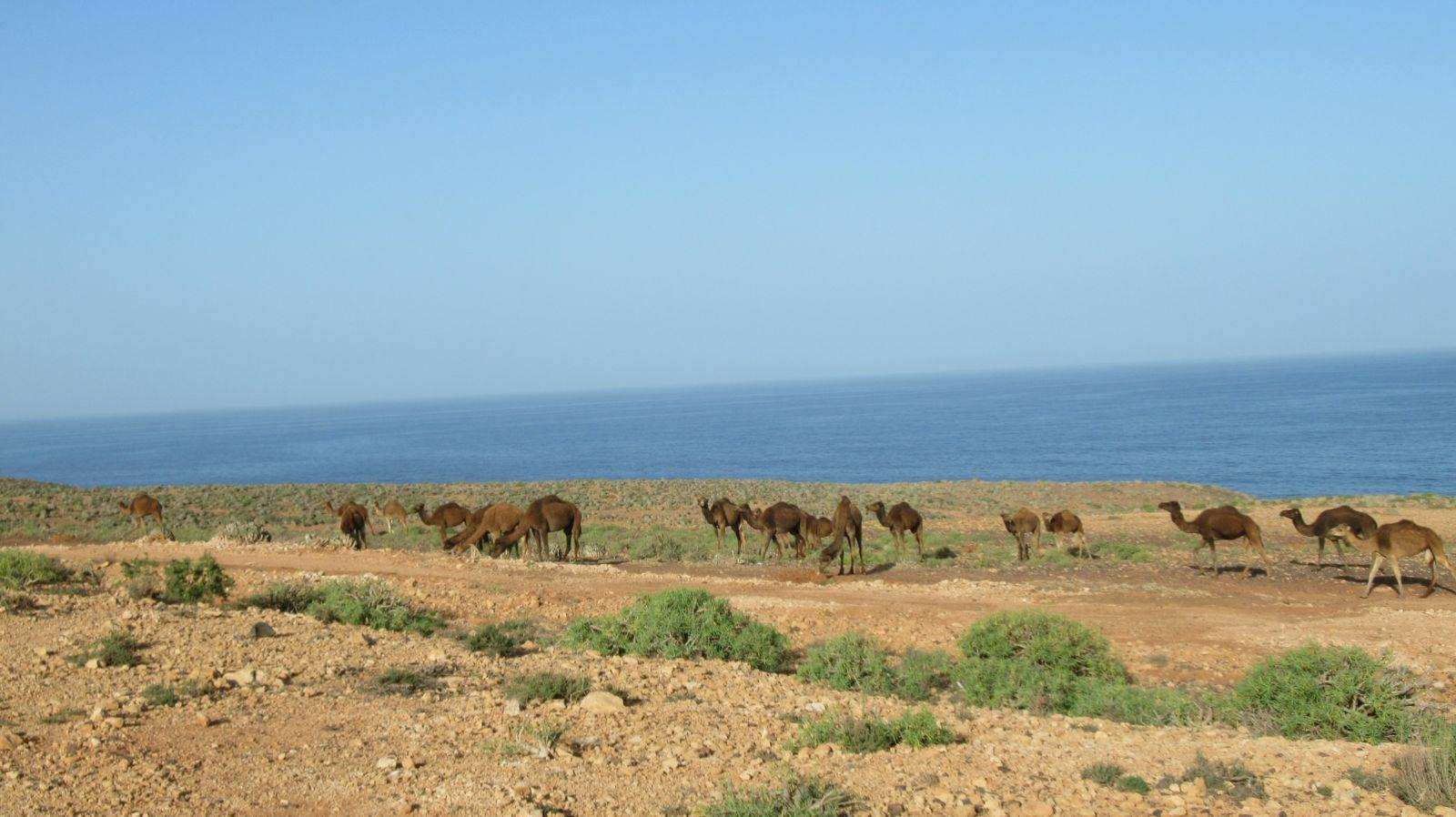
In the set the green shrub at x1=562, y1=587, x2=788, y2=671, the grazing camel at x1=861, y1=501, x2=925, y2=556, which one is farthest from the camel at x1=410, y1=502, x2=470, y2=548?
the green shrub at x1=562, y1=587, x2=788, y2=671

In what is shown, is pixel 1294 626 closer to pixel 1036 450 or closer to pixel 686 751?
pixel 686 751

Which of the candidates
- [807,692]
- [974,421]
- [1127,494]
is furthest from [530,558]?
[974,421]

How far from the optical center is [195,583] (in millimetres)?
14352

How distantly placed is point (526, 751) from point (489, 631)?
14.9 ft

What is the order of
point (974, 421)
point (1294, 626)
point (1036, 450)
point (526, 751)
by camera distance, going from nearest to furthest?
point (526, 751) → point (1294, 626) → point (1036, 450) → point (974, 421)

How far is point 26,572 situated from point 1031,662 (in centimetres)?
1303

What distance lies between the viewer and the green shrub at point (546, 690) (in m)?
9.48

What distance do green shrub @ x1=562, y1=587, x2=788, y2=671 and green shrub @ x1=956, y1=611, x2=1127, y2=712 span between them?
2225 millimetres

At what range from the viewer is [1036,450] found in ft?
287

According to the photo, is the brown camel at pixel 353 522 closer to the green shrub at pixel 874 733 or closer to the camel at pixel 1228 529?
the green shrub at pixel 874 733

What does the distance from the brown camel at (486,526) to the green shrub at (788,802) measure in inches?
627

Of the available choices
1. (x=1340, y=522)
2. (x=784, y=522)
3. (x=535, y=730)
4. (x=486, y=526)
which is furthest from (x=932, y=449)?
(x=535, y=730)

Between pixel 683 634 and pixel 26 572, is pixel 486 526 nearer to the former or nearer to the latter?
pixel 26 572

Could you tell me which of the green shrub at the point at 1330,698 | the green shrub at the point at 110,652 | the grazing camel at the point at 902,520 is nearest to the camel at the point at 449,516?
the grazing camel at the point at 902,520
